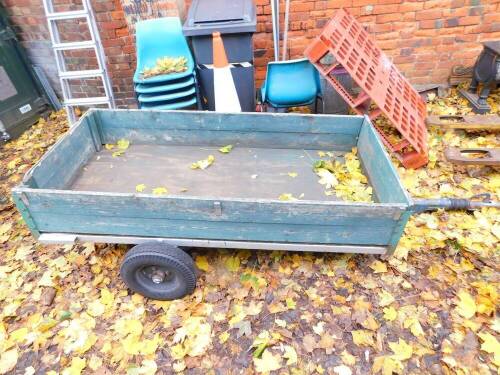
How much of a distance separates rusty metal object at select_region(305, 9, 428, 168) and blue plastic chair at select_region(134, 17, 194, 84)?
4.89 ft

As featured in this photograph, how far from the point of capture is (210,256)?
8.53ft

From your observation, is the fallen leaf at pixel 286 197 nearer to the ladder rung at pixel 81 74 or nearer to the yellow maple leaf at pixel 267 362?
the yellow maple leaf at pixel 267 362

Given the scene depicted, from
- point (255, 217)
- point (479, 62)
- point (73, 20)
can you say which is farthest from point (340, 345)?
point (73, 20)

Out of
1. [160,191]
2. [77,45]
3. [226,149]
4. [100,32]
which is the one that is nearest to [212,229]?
[160,191]

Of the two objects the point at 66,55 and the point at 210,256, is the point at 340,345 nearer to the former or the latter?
the point at 210,256

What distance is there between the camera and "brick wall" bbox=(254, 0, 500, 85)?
3.96 meters

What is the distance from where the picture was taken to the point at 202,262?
2561 millimetres

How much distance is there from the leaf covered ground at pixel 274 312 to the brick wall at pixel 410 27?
244cm

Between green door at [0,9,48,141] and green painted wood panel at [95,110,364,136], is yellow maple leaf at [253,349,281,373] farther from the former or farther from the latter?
green door at [0,9,48,141]

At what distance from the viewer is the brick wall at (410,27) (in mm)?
3957

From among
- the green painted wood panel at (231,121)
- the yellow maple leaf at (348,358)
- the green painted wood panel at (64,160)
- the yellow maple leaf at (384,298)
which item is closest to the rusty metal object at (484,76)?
the green painted wood panel at (231,121)

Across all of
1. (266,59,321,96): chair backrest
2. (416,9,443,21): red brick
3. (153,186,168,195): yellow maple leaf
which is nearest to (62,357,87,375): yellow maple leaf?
(153,186,168,195): yellow maple leaf

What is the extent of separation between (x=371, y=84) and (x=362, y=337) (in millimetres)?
2246

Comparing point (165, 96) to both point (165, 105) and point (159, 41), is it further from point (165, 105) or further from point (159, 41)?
point (159, 41)
